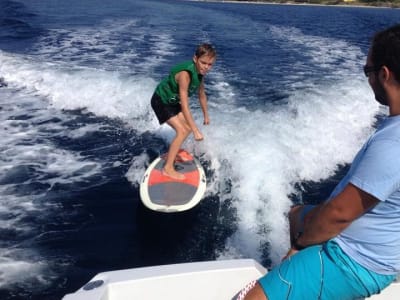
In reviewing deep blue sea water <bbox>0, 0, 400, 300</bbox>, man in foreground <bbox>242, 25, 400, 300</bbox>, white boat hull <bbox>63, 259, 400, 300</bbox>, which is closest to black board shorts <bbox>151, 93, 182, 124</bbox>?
deep blue sea water <bbox>0, 0, 400, 300</bbox>

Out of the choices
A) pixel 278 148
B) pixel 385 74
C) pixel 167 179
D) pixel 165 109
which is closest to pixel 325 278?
pixel 385 74

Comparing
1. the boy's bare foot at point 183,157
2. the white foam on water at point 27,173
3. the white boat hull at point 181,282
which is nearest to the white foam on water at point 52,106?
the white foam on water at point 27,173

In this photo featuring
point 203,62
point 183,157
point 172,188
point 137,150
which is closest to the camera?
point 203,62

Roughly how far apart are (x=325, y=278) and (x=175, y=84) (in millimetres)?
3930

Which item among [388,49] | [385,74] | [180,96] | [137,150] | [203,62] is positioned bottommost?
[137,150]

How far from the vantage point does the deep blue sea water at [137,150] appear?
446cm

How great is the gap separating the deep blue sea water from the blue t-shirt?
8.38 ft

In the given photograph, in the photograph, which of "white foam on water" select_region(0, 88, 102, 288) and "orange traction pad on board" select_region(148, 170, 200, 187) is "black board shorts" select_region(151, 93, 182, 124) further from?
"white foam on water" select_region(0, 88, 102, 288)

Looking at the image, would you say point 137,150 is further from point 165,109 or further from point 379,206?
point 379,206

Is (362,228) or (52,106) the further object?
(52,106)

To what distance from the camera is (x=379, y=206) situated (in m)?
1.74

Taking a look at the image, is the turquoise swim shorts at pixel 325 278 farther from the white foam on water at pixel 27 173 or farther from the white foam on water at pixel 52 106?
the white foam on water at pixel 52 106

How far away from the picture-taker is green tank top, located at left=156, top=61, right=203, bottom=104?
5.27 metres

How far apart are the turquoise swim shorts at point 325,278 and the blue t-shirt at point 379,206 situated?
1.7 inches
